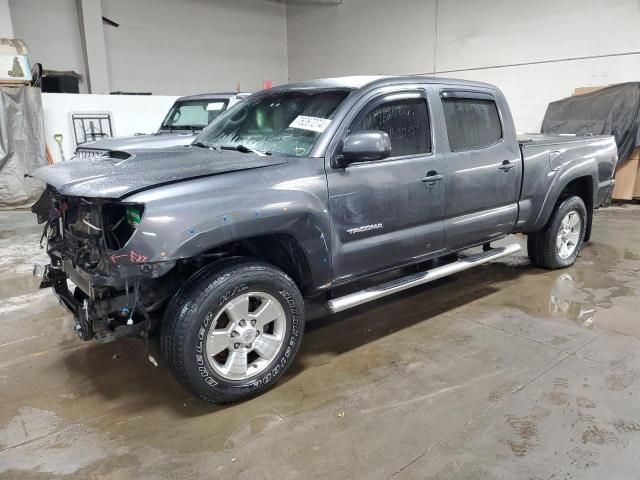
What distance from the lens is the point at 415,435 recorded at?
243 cm

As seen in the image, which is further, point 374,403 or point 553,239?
point 553,239

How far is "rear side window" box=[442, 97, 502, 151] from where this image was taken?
3670 millimetres

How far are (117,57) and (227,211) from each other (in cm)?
1299

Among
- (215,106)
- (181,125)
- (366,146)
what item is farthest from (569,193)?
(181,125)

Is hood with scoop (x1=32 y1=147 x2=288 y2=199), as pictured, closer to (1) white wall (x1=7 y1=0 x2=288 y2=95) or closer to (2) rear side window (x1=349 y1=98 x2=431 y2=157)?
(2) rear side window (x1=349 y1=98 x2=431 y2=157)

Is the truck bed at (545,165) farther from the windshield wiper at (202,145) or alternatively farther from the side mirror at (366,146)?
the windshield wiper at (202,145)

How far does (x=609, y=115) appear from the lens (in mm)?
8688

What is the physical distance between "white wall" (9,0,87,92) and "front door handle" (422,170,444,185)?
12006 mm

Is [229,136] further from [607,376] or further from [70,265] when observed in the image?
[607,376]

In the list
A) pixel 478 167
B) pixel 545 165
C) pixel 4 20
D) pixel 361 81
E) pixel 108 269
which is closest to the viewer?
pixel 108 269

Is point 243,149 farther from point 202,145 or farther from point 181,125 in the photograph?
point 181,125

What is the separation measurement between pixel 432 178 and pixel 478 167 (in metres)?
0.57

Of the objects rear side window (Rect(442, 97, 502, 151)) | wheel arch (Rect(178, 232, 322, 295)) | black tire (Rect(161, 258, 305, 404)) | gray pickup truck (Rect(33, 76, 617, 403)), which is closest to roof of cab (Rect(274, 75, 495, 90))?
gray pickup truck (Rect(33, 76, 617, 403))

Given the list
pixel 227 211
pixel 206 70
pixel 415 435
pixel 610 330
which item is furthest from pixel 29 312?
pixel 206 70
